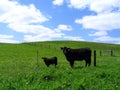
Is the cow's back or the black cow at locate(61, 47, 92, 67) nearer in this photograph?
the black cow at locate(61, 47, 92, 67)

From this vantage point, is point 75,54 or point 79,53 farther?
point 79,53

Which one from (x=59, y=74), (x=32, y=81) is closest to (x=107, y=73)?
(x=59, y=74)

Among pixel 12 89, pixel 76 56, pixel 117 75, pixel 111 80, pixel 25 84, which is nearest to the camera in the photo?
pixel 12 89

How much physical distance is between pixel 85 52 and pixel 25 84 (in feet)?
47.3

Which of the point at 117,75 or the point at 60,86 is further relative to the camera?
the point at 117,75

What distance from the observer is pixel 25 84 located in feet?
45.6

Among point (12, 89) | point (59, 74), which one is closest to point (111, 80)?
point (59, 74)

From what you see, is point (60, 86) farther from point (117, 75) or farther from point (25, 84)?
point (117, 75)

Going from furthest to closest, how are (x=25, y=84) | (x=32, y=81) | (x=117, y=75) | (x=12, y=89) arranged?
(x=117, y=75) → (x=32, y=81) → (x=25, y=84) → (x=12, y=89)

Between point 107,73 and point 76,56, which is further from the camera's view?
point 76,56

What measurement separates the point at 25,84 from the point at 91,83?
307cm

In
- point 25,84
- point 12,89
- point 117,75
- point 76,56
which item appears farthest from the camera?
point 76,56

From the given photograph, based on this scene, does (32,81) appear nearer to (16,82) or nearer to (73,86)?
(16,82)

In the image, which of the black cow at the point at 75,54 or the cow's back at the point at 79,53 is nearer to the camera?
the black cow at the point at 75,54
